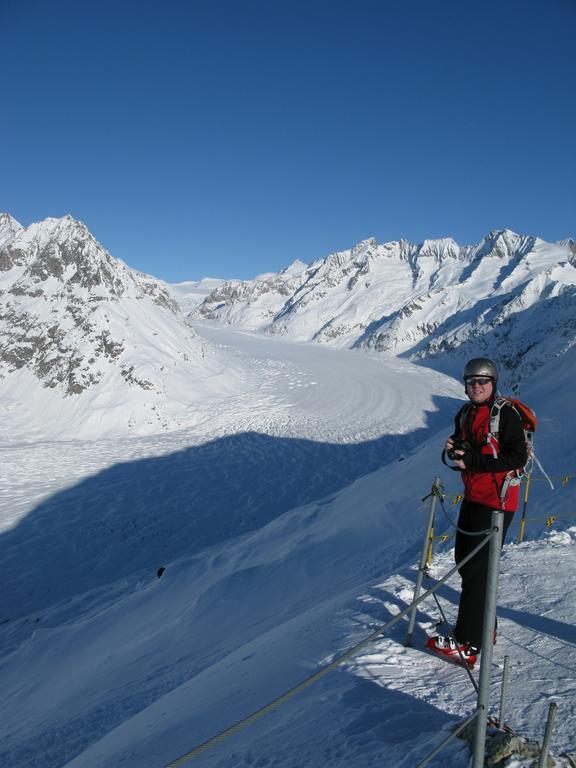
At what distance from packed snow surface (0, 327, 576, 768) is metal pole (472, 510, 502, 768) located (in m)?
0.30

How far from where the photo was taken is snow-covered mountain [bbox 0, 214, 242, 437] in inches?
1230

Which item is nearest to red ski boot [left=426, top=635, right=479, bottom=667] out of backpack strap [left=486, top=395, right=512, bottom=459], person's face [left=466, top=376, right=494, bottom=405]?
backpack strap [left=486, top=395, right=512, bottom=459]

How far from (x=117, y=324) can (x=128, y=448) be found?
1374 cm

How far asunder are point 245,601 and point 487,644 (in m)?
7.30

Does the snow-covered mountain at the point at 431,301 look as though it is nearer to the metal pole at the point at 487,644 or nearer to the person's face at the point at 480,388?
the person's face at the point at 480,388

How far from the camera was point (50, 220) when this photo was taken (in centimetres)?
4444

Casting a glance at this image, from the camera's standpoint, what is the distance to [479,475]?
403 cm

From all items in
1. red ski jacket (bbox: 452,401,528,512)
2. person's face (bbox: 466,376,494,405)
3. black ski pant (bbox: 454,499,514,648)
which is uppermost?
person's face (bbox: 466,376,494,405)

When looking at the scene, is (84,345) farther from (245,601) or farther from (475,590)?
(475,590)

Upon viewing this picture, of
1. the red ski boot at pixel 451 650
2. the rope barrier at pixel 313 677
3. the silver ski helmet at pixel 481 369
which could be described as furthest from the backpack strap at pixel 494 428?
the red ski boot at pixel 451 650

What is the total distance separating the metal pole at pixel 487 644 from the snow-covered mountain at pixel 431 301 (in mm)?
45667

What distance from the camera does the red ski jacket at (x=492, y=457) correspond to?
3.80 m

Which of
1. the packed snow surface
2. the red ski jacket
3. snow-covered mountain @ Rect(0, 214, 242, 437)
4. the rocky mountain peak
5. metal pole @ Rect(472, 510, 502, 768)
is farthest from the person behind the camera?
the rocky mountain peak

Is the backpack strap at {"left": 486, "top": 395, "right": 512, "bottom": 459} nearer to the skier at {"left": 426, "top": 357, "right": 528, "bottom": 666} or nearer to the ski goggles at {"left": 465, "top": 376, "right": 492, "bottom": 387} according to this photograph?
the skier at {"left": 426, "top": 357, "right": 528, "bottom": 666}
